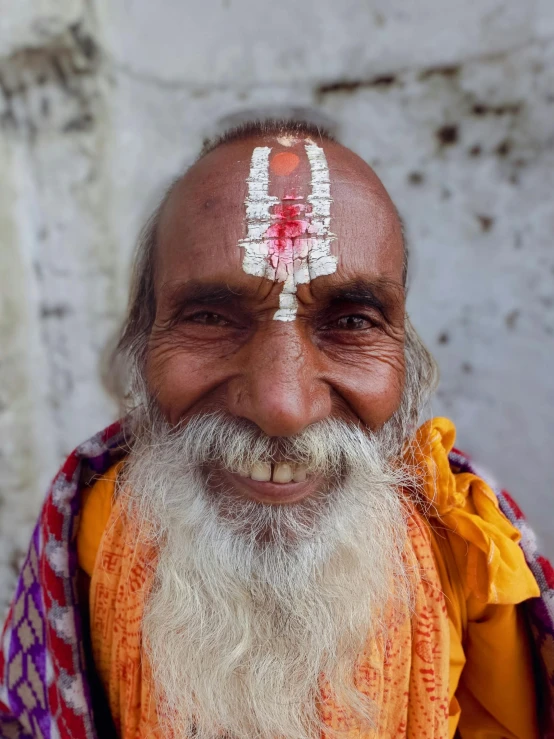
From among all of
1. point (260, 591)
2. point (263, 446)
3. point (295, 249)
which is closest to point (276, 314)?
point (295, 249)

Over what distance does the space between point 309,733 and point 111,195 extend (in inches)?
76.7

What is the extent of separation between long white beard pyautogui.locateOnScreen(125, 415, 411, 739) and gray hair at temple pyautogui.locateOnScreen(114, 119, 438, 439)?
221 mm

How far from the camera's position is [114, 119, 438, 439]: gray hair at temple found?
128cm

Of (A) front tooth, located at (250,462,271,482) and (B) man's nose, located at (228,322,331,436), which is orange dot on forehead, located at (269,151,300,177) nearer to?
(B) man's nose, located at (228,322,331,436)

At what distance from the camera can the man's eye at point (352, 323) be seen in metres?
1.14

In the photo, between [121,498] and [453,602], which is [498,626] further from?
[121,498]

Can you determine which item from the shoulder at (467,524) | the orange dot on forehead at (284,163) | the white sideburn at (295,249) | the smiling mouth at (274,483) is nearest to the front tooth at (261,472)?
the smiling mouth at (274,483)

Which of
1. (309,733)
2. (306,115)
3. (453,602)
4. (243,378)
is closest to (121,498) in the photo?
(243,378)

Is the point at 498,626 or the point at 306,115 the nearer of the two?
the point at 498,626

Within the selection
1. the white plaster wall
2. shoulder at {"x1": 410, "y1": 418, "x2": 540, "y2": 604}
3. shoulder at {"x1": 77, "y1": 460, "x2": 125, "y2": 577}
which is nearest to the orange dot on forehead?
shoulder at {"x1": 410, "y1": 418, "x2": 540, "y2": 604}

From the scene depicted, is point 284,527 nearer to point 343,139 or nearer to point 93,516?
point 93,516

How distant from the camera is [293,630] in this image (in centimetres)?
112

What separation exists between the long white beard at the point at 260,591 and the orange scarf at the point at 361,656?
37 millimetres

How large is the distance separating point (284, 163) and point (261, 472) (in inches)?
24.1
